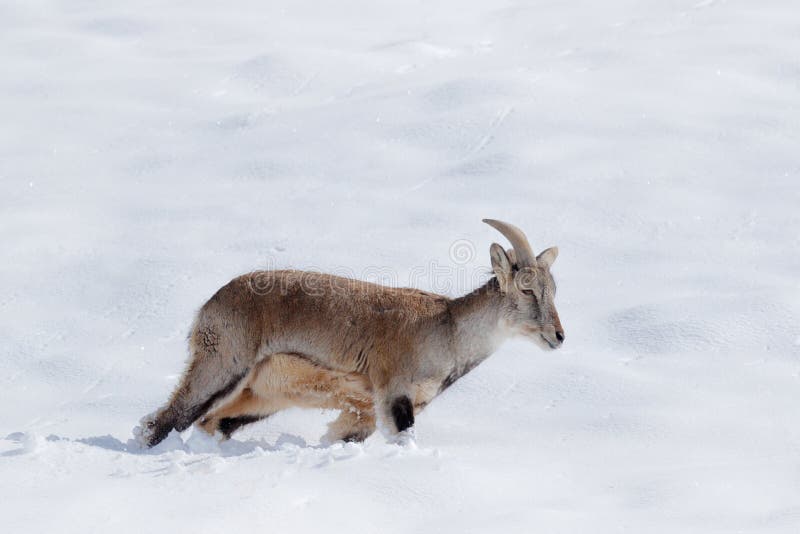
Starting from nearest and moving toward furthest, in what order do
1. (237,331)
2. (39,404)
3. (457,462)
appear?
(457,462) < (237,331) < (39,404)

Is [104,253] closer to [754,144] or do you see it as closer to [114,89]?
[114,89]

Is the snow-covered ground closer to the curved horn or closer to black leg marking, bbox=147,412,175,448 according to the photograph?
black leg marking, bbox=147,412,175,448

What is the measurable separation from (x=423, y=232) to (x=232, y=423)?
19.2 feet

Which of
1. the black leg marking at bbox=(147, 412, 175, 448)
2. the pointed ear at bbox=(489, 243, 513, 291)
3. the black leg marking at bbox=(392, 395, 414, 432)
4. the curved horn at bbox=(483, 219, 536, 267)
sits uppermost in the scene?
the curved horn at bbox=(483, 219, 536, 267)

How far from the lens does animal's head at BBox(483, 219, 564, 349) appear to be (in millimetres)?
9250

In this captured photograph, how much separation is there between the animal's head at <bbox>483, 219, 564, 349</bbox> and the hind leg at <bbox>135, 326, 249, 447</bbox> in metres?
2.17

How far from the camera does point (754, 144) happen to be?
1734 centimetres

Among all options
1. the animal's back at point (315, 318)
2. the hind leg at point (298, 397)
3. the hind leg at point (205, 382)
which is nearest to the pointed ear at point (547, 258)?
the animal's back at point (315, 318)

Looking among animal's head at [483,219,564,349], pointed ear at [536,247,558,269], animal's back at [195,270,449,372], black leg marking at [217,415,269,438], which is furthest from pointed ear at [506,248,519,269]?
black leg marking at [217,415,269,438]

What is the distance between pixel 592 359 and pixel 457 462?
13.3 feet

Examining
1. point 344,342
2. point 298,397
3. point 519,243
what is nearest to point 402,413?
point 344,342

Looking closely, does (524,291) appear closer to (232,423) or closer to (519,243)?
(519,243)

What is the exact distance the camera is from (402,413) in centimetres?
884

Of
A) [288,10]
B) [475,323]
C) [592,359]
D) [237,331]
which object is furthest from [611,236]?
[288,10]
